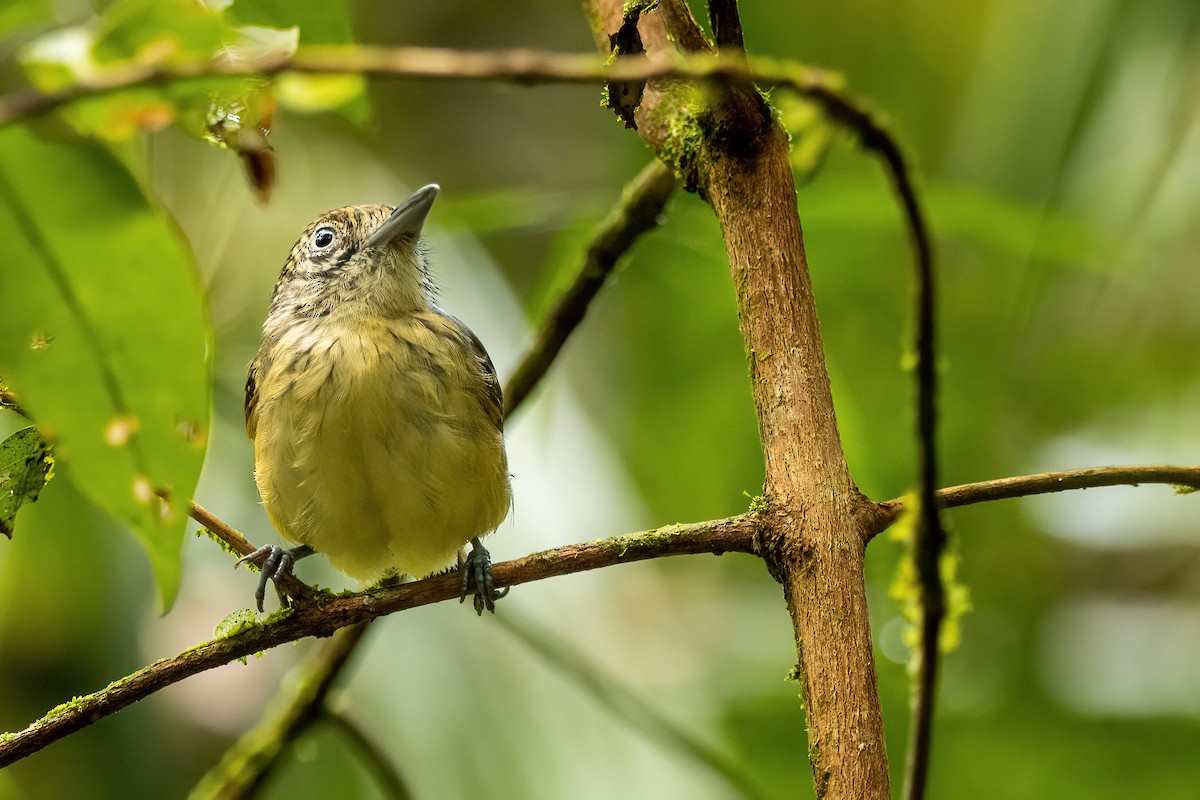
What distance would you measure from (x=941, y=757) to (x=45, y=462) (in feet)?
9.97

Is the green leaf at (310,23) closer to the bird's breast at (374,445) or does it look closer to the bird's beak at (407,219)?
the bird's breast at (374,445)

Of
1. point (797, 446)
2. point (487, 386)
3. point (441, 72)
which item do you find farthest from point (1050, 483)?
point (487, 386)

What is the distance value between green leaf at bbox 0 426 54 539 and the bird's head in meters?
1.19

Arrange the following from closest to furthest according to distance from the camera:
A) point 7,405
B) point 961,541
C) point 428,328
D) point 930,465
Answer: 1. point 930,465
2. point 7,405
3. point 428,328
4. point 961,541

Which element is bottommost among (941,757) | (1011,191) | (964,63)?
(941,757)

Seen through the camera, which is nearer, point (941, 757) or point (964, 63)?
point (941, 757)

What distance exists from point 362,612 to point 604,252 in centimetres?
102

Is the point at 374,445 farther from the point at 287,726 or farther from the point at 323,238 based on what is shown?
the point at 323,238

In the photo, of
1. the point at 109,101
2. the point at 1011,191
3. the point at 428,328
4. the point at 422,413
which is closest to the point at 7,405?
the point at 109,101

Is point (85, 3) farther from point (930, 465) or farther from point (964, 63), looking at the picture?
point (964, 63)

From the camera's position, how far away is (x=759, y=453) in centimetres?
390

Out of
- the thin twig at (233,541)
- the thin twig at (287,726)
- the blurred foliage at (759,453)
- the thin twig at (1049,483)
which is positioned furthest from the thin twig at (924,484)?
the thin twig at (287,726)

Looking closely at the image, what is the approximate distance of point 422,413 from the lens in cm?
265

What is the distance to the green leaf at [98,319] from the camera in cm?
126
